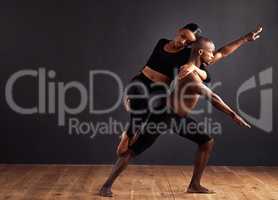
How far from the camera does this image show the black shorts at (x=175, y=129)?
15.8ft

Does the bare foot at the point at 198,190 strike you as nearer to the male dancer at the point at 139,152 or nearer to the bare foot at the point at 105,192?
the male dancer at the point at 139,152

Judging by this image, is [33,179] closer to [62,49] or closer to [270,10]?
[62,49]

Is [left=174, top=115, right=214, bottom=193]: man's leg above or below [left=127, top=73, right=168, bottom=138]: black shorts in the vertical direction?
below

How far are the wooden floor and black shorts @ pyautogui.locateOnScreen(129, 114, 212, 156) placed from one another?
396 millimetres

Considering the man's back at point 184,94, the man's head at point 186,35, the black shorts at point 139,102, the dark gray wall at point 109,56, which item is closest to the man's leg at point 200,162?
the man's back at point 184,94

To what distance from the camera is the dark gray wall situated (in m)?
6.79

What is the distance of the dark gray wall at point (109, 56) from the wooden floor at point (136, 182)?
222mm

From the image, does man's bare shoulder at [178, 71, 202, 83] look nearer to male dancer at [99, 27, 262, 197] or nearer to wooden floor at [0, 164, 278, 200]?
male dancer at [99, 27, 262, 197]

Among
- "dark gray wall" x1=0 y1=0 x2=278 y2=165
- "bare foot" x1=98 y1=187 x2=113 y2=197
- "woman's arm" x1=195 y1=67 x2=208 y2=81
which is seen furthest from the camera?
"dark gray wall" x1=0 y1=0 x2=278 y2=165

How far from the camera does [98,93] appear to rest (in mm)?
6820

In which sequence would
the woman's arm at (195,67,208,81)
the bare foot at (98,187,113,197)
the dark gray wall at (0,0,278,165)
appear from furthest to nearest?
the dark gray wall at (0,0,278,165) → the woman's arm at (195,67,208,81) → the bare foot at (98,187,113,197)

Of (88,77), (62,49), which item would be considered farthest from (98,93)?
(62,49)

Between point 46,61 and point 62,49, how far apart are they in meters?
0.23

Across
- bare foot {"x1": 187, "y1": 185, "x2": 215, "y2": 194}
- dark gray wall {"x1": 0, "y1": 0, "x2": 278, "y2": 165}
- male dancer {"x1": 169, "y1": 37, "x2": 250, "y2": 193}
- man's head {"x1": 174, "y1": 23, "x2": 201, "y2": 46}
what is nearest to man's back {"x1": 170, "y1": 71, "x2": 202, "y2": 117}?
male dancer {"x1": 169, "y1": 37, "x2": 250, "y2": 193}
